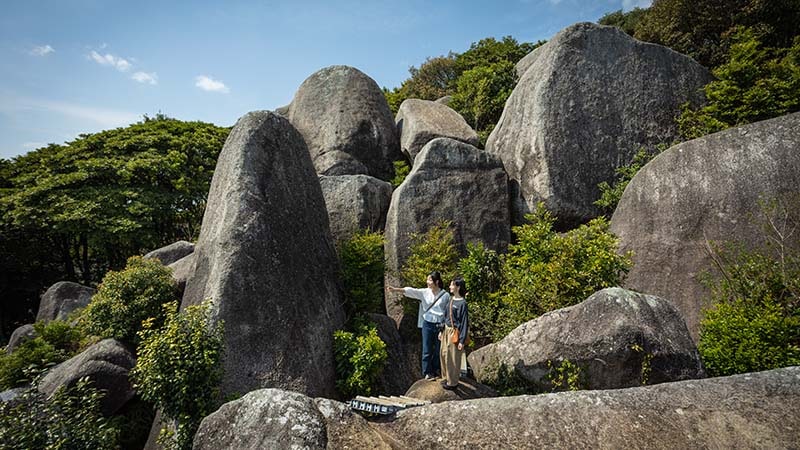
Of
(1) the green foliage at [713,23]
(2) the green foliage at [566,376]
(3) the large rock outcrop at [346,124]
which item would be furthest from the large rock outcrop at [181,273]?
(1) the green foliage at [713,23]

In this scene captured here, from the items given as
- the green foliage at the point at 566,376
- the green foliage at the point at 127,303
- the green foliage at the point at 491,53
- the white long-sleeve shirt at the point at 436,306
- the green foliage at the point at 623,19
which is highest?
the green foliage at the point at 623,19

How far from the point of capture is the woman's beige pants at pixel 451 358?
7200mm

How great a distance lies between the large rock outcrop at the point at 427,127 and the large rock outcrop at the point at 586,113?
230cm

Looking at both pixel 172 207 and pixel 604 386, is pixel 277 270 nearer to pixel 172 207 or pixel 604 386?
pixel 604 386

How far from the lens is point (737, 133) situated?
9977mm

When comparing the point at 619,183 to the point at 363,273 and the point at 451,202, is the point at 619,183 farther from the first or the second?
the point at 363,273

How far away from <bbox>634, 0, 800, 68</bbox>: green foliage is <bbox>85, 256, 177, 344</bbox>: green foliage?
75.8ft

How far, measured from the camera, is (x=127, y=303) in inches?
386

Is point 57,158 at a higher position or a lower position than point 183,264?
higher

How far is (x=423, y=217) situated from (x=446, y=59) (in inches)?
943

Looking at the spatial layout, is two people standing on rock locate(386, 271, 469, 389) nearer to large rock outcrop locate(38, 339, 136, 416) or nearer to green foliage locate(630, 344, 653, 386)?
green foliage locate(630, 344, 653, 386)

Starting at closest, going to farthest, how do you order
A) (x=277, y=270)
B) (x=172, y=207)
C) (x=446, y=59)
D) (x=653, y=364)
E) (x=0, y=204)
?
1. (x=653, y=364)
2. (x=277, y=270)
3. (x=0, y=204)
4. (x=172, y=207)
5. (x=446, y=59)

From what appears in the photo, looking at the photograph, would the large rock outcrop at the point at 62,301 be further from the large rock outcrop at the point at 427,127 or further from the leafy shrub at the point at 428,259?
the large rock outcrop at the point at 427,127

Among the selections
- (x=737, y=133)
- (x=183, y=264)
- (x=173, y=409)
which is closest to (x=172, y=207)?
(x=183, y=264)
